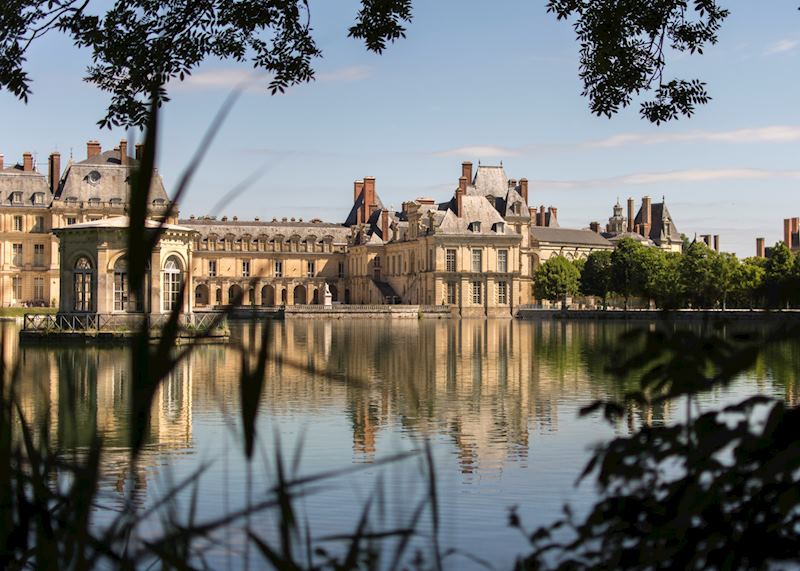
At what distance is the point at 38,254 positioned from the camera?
239 ft

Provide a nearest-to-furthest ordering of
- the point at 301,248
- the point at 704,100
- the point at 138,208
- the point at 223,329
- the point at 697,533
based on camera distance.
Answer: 1. the point at 138,208
2. the point at 697,533
3. the point at 704,100
4. the point at 223,329
5. the point at 301,248

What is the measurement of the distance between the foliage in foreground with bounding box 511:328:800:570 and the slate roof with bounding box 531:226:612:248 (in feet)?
301

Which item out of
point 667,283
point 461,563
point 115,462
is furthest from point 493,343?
point 667,283

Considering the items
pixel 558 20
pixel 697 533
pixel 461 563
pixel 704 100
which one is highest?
pixel 558 20

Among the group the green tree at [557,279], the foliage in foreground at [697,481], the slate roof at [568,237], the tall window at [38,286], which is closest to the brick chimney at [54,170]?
the tall window at [38,286]

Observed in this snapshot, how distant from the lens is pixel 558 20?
884cm

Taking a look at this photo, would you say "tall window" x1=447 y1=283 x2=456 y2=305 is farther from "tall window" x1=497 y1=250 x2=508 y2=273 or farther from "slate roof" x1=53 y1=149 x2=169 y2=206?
"slate roof" x1=53 y1=149 x2=169 y2=206

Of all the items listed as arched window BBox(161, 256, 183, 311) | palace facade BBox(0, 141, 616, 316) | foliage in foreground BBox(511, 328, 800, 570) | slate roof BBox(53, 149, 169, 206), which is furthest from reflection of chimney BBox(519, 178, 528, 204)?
foliage in foreground BBox(511, 328, 800, 570)

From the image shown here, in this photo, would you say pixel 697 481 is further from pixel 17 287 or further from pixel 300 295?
pixel 300 295

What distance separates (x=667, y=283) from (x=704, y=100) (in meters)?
65.1

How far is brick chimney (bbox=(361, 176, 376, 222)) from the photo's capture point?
93.4m

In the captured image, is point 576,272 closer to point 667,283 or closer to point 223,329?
point 667,283

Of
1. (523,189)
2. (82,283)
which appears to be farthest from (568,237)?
(82,283)

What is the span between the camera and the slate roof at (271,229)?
293 feet
